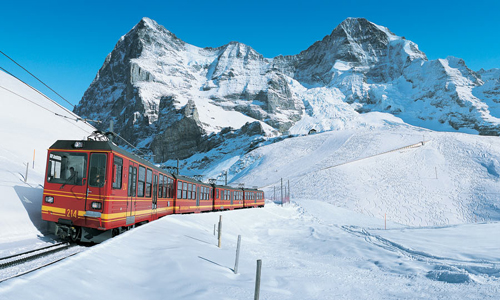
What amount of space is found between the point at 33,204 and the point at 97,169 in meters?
5.02

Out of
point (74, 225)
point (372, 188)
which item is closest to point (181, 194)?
point (74, 225)

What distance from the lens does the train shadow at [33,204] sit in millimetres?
11836

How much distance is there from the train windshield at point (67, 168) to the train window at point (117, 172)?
0.99m

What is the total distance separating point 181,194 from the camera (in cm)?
2108

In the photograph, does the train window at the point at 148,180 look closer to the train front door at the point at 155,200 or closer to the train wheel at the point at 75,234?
the train front door at the point at 155,200

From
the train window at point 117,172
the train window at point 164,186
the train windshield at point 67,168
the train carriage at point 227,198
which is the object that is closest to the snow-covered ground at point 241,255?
the train window at point 164,186

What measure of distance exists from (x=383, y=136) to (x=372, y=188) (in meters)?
43.3

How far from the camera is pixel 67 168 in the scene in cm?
1069

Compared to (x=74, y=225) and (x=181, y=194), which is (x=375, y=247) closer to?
(x=181, y=194)

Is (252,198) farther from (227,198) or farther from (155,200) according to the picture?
(155,200)

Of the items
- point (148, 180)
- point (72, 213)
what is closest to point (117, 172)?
point (72, 213)

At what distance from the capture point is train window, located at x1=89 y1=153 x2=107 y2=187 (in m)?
10.3

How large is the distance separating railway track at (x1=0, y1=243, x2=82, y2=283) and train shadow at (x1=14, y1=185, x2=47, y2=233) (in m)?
3.26

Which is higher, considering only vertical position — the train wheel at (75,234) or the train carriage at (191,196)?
the train carriage at (191,196)
